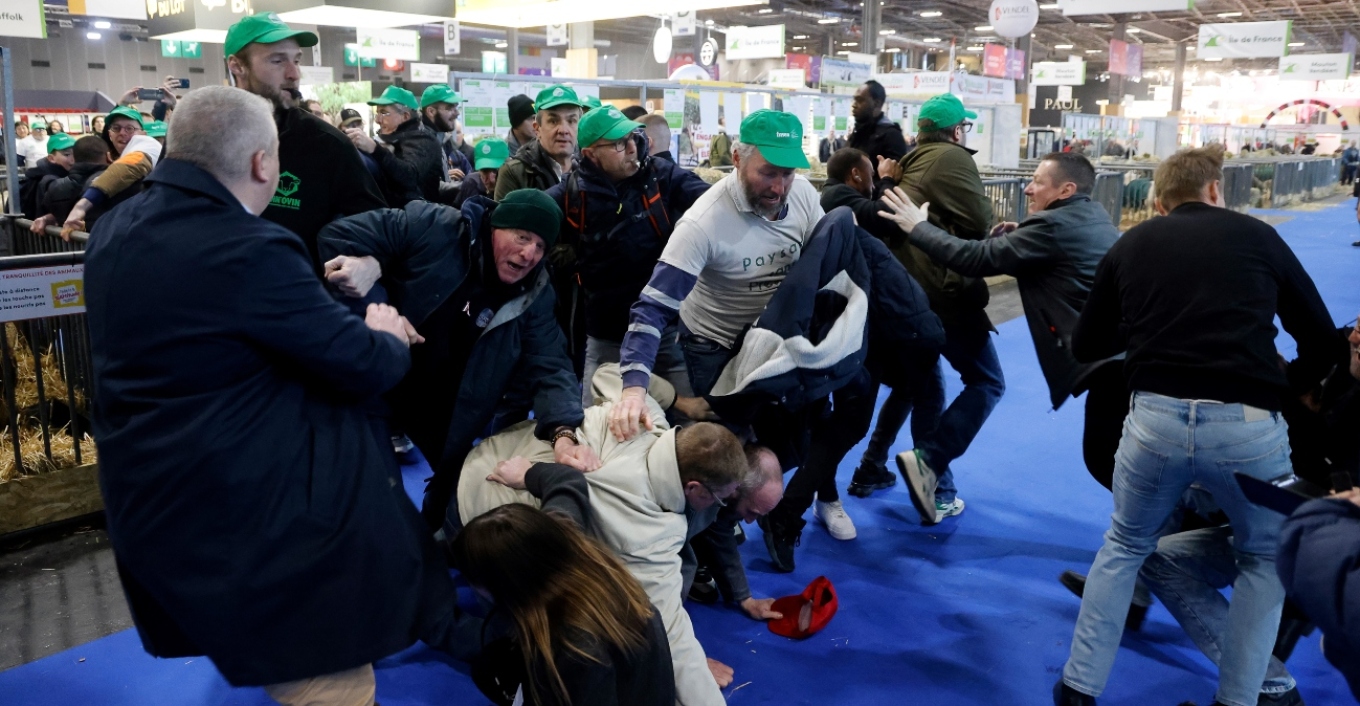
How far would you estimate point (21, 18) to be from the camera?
27.2 ft

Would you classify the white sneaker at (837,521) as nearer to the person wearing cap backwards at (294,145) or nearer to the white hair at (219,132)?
the person wearing cap backwards at (294,145)

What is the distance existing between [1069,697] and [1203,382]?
1.03 metres

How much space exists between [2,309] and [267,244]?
114 inches

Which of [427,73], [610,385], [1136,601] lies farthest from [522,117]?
[427,73]

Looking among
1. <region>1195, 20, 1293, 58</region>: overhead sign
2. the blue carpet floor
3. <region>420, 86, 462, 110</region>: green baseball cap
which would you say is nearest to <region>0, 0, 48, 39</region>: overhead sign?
<region>420, 86, 462, 110</region>: green baseball cap

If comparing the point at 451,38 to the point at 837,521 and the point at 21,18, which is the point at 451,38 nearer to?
the point at 21,18

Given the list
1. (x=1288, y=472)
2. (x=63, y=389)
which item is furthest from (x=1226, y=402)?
(x=63, y=389)

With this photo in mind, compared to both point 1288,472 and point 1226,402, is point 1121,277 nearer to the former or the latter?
point 1226,402

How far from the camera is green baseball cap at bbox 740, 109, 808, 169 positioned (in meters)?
3.02

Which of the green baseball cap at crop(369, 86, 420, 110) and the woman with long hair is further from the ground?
the green baseball cap at crop(369, 86, 420, 110)

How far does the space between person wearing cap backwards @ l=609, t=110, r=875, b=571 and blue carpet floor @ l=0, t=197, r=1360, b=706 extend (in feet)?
3.23

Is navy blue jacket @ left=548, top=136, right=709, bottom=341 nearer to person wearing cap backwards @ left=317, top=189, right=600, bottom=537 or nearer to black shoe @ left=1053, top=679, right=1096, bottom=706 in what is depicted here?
person wearing cap backwards @ left=317, top=189, right=600, bottom=537

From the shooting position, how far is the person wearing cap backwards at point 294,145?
288 centimetres

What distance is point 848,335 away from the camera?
127 inches
